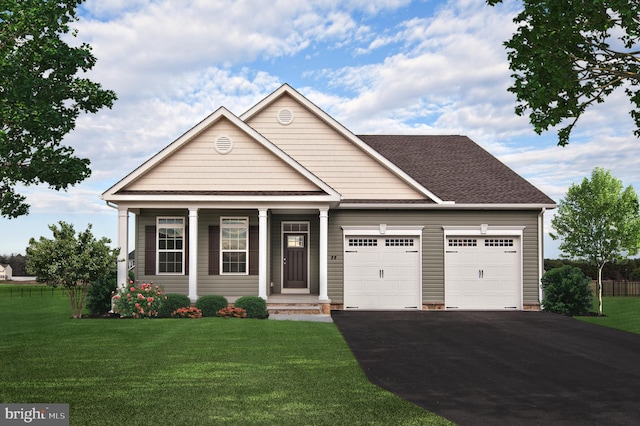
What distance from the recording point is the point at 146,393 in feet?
24.2

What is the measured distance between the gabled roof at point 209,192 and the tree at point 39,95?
1355 mm

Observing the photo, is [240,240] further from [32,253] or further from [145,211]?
[32,253]

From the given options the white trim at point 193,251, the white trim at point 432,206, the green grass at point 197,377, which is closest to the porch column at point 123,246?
the white trim at point 193,251

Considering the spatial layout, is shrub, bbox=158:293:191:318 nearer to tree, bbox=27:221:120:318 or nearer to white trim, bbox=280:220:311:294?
tree, bbox=27:221:120:318

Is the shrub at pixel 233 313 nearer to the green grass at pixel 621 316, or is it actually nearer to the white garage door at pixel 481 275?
the white garage door at pixel 481 275

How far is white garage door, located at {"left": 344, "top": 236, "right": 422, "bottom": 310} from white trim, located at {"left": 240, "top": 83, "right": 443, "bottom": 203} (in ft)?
6.80

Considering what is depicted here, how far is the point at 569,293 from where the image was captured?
18344mm

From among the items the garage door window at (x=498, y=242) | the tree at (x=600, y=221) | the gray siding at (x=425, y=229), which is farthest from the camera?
the tree at (x=600, y=221)

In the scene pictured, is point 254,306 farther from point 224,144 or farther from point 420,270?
point 420,270

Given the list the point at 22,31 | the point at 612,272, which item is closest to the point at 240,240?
the point at 22,31

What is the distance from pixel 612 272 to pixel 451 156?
19808 millimetres

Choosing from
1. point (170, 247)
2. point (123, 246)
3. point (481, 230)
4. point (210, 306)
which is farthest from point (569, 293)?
point (123, 246)

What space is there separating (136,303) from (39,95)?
277 inches

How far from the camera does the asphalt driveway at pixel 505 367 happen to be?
22.9ft
